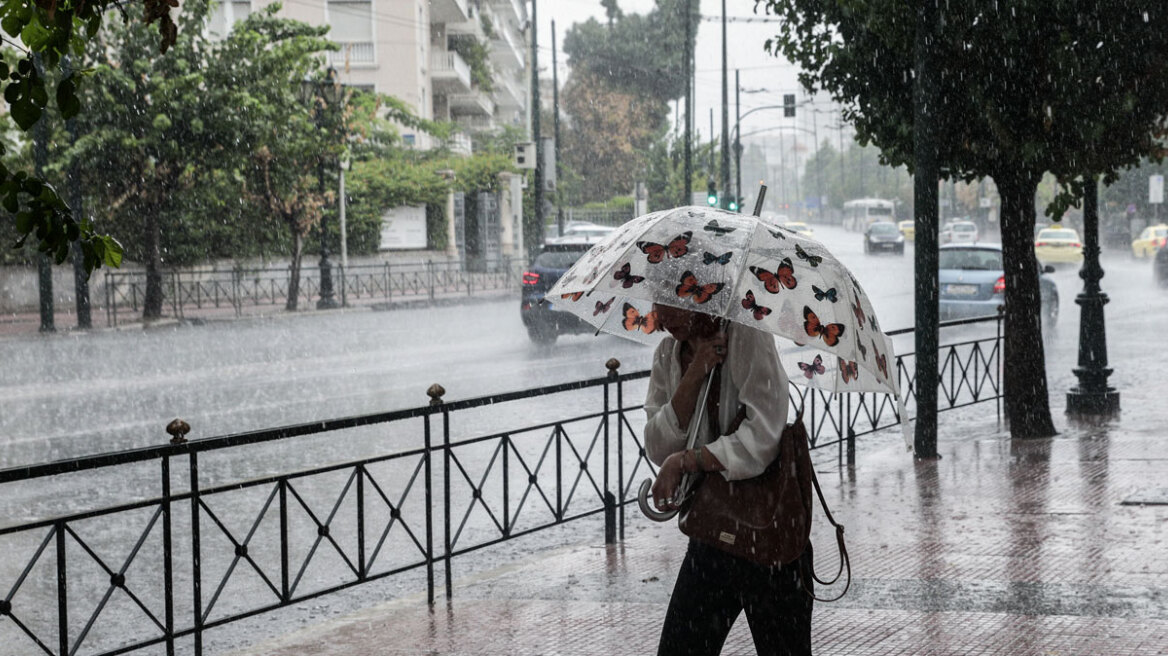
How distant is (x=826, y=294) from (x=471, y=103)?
2102 inches

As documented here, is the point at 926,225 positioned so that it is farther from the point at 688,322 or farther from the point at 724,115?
the point at 724,115

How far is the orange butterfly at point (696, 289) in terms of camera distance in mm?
3455

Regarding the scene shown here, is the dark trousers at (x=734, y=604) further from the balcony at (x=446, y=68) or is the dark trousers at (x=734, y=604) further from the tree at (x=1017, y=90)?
the balcony at (x=446, y=68)

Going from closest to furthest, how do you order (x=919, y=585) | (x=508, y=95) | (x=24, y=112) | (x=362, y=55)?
(x=24, y=112), (x=919, y=585), (x=362, y=55), (x=508, y=95)

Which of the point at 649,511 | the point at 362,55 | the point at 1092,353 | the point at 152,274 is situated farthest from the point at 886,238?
the point at 649,511

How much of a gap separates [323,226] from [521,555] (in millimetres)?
23457

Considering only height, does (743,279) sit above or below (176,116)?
below

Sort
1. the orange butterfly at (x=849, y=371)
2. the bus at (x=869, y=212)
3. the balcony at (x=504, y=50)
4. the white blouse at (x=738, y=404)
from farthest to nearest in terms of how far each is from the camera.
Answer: the bus at (x=869, y=212) → the balcony at (x=504, y=50) → the orange butterfly at (x=849, y=371) → the white blouse at (x=738, y=404)

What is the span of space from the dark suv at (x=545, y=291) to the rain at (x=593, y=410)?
0.26 feet

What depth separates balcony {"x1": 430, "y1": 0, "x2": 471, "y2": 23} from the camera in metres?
46.8

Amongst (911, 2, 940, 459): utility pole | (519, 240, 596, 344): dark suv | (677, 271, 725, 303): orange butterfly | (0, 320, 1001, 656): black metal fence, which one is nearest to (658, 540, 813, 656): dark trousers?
(677, 271, 725, 303): orange butterfly

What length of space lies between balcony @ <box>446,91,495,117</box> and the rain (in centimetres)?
2693

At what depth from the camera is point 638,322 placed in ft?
14.6

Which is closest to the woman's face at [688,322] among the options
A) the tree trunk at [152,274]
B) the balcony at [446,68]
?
the tree trunk at [152,274]
